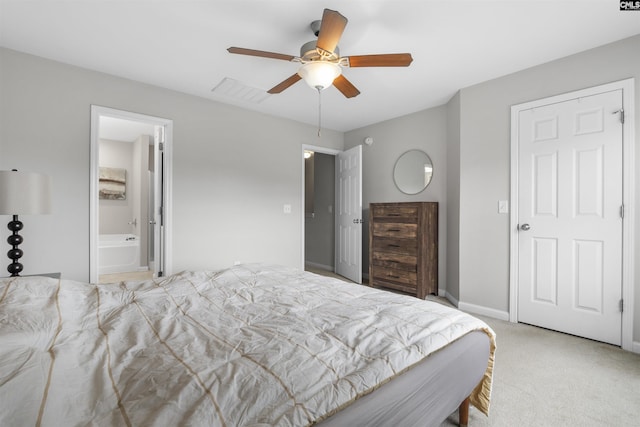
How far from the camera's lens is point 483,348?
137cm

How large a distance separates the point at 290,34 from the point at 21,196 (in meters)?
2.22

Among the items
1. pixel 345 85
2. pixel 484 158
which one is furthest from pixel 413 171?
pixel 345 85

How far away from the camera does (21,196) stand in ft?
6.84

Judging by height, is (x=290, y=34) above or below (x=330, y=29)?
above

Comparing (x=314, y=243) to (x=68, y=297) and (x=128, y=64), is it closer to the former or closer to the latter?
(x=128, y=64)

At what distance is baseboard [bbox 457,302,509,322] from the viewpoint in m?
3.02

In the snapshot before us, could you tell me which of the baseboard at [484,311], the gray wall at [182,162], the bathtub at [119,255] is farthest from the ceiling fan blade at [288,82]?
the bathtub at [119,255]

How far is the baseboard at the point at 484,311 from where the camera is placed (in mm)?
3018

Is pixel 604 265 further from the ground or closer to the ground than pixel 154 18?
closer to the ground

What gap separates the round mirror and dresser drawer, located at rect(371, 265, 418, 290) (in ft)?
3.66

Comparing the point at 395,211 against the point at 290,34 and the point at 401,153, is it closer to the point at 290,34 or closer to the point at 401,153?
the point at 401,153

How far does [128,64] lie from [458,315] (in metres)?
3.33

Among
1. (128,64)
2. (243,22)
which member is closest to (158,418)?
(243,22)

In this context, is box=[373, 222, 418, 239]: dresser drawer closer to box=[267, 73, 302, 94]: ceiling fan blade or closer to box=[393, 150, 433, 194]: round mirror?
box=[393, 150, 433, 194]: round mirror
